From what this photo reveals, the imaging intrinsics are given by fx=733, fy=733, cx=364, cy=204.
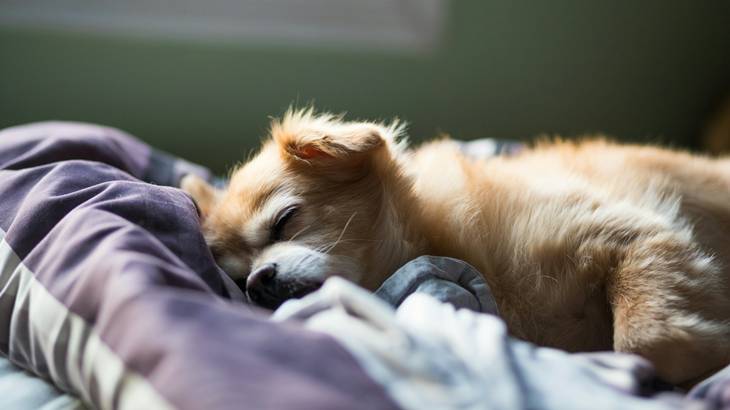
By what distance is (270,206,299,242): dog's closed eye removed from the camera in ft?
4.15

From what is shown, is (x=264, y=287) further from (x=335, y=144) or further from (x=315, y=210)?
(x=335, y=144)

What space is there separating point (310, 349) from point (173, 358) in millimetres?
136

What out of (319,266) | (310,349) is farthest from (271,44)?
(310,349)

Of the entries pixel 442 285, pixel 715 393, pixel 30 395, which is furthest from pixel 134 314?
pixel 715 393

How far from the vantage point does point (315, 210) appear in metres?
1.27

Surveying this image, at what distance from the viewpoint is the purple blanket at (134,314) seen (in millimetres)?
703

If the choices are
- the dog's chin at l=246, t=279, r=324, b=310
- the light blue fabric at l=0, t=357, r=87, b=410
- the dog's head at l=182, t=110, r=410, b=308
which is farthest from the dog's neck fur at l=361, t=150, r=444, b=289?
the light blue fabric at l=0, t=357, r=87, b=410

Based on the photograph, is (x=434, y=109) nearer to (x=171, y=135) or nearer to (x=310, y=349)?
(x=171, y=135)

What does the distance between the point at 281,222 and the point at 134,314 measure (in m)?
0.50

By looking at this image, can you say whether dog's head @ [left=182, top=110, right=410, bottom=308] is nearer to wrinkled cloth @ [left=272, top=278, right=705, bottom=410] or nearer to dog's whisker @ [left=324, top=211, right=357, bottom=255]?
dog's whisker @ [left=324, top=211, right=357, bottom=255]

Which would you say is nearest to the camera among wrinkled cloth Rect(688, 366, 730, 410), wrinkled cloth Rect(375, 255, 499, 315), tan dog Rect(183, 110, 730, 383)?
wrinkled cloth Rect(688, 366, 730, 410)

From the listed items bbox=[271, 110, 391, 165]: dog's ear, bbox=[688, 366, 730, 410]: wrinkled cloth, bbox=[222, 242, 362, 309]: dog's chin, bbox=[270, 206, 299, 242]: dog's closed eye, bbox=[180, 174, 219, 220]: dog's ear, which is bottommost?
bbox=[180, 174, 219, 220]: dog's ear

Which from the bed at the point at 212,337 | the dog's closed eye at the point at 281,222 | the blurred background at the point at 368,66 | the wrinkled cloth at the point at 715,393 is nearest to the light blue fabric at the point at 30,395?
the bed at the point at 212,337

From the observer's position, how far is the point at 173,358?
2.37ft
